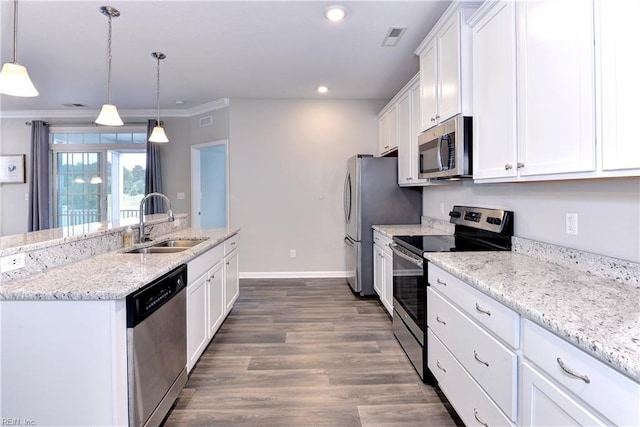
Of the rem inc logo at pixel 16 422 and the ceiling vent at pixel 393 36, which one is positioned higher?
the ceiling vent at pixel 393 36

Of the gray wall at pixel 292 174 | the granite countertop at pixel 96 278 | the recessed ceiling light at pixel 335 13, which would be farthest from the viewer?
the gray wall at pixel 292 174

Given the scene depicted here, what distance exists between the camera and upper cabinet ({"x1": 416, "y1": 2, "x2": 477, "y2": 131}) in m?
2.15

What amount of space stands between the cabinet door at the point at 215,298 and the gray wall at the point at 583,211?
2271 millimetres

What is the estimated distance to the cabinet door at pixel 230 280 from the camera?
3139 mm

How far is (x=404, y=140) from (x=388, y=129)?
694 mm

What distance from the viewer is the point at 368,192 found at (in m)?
3.90

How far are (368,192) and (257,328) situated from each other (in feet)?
6.42

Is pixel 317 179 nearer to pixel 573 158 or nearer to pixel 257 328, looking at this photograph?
pixel 257 328

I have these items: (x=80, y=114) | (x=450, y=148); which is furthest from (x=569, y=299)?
(x=80, y=114)

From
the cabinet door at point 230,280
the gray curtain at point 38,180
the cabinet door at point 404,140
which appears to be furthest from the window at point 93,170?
the cabinet door at point 404,140

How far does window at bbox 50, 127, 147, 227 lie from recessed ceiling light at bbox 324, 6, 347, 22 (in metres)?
4.44

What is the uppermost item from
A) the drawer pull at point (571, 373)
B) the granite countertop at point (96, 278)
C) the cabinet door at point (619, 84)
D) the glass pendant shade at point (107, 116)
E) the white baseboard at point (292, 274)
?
the glass pendant shade at point (107, 116)

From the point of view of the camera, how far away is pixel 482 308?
1.42m

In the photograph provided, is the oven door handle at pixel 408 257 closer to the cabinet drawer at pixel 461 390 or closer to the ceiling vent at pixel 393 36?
the cabinet drawer at pixel 461 390
